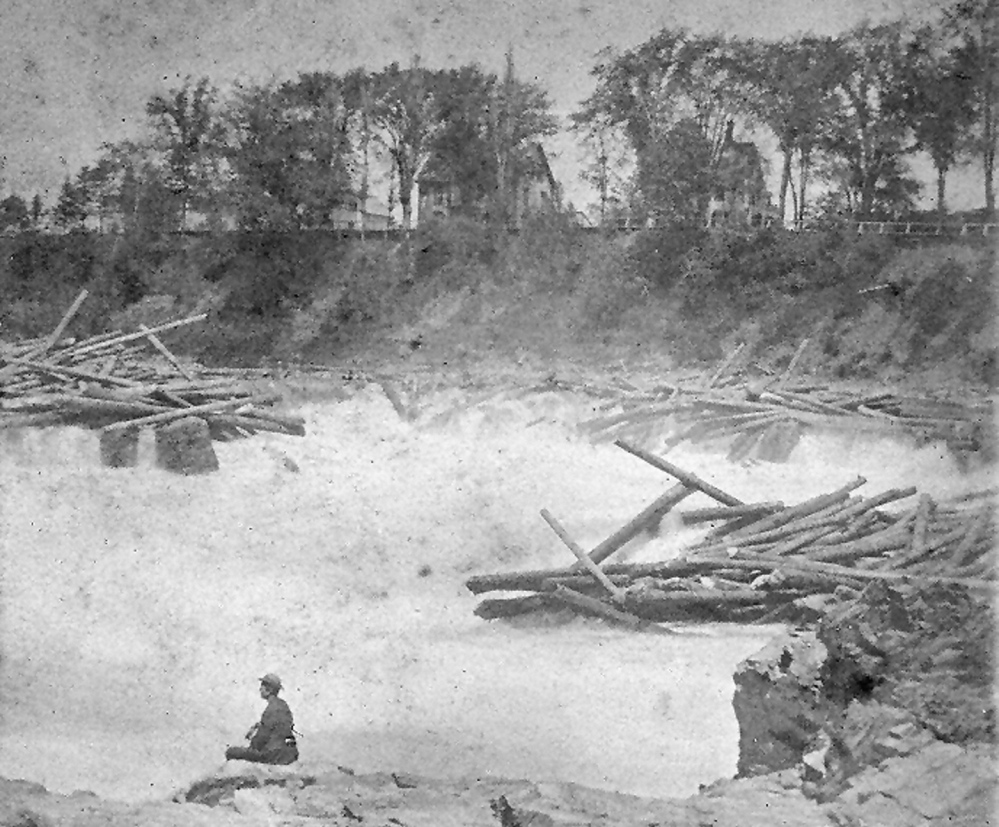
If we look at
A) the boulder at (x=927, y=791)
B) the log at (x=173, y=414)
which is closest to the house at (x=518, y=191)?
the log at (x=173, y=414)

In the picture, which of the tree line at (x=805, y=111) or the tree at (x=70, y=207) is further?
the tree at (x=70, y=207)

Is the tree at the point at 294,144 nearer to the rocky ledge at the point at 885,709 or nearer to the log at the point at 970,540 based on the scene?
the rocky ledge at the point at 885,709

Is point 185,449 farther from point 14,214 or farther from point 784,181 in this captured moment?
point 784,181

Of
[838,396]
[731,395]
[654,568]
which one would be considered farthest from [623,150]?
[654,568]

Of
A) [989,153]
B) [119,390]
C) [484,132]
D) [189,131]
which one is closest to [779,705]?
[989,153]

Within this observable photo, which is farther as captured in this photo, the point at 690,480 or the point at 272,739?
the point at 690,480

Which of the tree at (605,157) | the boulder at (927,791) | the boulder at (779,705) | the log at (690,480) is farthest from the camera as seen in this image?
the tree at (605,157)
